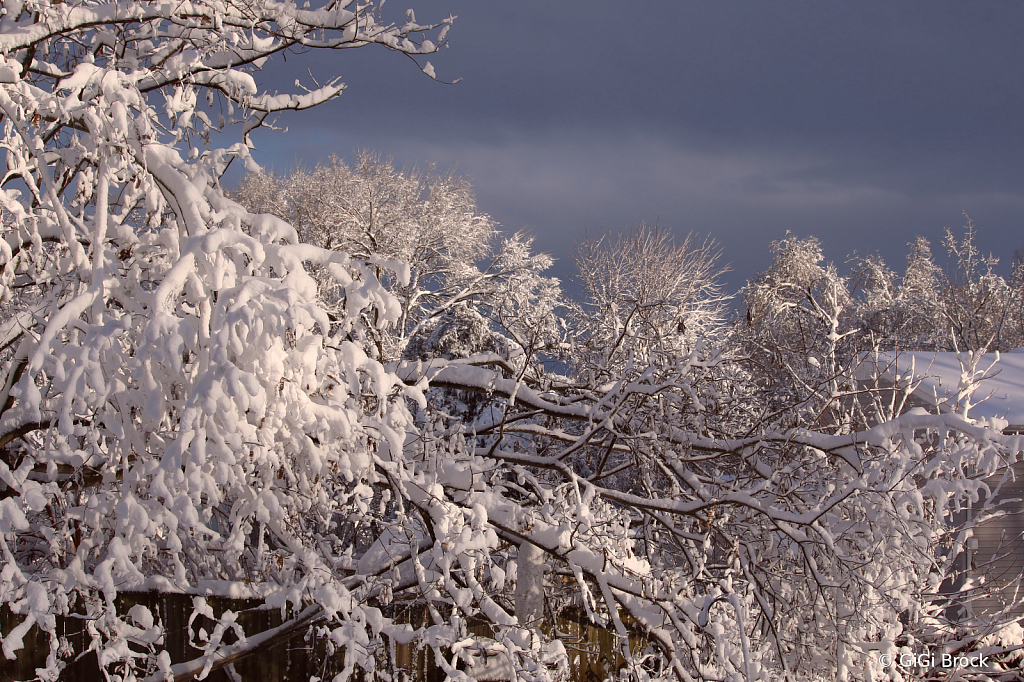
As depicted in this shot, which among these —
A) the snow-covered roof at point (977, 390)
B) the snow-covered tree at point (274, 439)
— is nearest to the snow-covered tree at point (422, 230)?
the snow-covered roof at point (977, 390)

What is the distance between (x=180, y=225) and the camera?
3.11 meters

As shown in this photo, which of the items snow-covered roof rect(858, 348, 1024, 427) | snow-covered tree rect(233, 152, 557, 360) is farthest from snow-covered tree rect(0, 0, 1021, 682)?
snow-covered tree rect(233, 152, 557, 360)

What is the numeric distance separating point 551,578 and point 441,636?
3262mm

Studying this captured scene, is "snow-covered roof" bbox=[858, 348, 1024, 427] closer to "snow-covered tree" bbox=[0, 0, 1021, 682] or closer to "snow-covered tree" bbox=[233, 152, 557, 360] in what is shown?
"snow-covered tree" bbox=[0, 0, 1021, 682]

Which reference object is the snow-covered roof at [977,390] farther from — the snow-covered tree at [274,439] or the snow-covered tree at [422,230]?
the snow-covered tree at [422,230]

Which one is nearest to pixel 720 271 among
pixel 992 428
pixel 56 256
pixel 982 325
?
pixel 982 325

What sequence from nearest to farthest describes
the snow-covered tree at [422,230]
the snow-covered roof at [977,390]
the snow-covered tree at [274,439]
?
the snow-covered tree at [274,439] → the snow-covered roof at [977,390] → the snow-covered tree at [422,230]

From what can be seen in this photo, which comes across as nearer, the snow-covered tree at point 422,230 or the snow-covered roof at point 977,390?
the snow-covered roof at point 977,390

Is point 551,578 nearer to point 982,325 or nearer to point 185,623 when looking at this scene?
point 185,623

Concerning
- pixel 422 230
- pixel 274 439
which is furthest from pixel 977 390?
pixel 422 230

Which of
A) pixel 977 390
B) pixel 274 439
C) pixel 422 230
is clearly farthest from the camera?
pixel 422 230

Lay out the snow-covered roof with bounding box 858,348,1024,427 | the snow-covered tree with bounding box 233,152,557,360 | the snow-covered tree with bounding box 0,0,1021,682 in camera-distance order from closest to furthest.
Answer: the snow-covered tree with bounding box 0,0,1021,682 < the snow-covered roof with bounding box 858,348,1024,427 < the snow-covered tree with bounding box 233,152,557,360

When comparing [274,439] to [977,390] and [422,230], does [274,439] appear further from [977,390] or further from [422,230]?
[422,230]

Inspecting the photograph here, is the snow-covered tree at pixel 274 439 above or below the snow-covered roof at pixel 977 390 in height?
above
